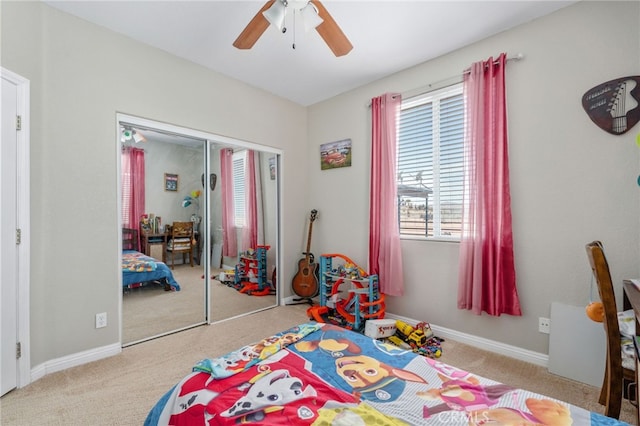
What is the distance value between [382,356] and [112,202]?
251 centimetres

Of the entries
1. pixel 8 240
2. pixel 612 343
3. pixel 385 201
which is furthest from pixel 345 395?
pixel 8 240

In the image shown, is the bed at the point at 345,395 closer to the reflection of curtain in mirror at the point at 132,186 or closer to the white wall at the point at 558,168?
the white wall at the point at 558,168

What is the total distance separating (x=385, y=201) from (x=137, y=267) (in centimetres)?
259

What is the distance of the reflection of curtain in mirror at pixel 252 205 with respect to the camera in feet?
11.5

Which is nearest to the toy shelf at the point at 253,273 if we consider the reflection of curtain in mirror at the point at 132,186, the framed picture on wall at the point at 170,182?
the framed picture on wall at the point at 170,182

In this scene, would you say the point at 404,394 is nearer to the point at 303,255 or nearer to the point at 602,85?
the point at 602,85

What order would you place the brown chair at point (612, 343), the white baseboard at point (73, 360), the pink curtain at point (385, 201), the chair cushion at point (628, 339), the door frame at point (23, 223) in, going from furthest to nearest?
the pink curtain at point (385, 201) → the white baseboard at point (73, 360) → the door frame at point (23, 223) → the chair cushion at point (628, 339) → the brown chair at point (612, 343)

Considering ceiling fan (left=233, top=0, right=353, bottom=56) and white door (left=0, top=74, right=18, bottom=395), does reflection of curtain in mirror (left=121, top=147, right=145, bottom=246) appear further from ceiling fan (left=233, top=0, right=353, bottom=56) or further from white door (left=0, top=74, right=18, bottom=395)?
ceiling fan (left=233, top=0, right=353, bottom=56)

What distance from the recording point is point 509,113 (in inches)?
94.2

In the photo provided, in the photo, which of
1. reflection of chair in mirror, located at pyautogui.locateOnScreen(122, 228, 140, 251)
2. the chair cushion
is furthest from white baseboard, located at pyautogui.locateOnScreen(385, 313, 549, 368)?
reflection of chair in mirror, located at pyautogui.locateOnScreen(122, 228, 140, 251)

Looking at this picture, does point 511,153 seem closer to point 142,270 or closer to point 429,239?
point 429,239

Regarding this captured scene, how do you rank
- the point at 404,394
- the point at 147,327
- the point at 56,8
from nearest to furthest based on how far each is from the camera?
the point at 404,394 → the point at 56,8 → the point at 147,327

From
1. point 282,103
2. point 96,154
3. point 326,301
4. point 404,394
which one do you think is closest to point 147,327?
point 96,154

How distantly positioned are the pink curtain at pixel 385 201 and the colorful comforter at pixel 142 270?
2.22 metres
